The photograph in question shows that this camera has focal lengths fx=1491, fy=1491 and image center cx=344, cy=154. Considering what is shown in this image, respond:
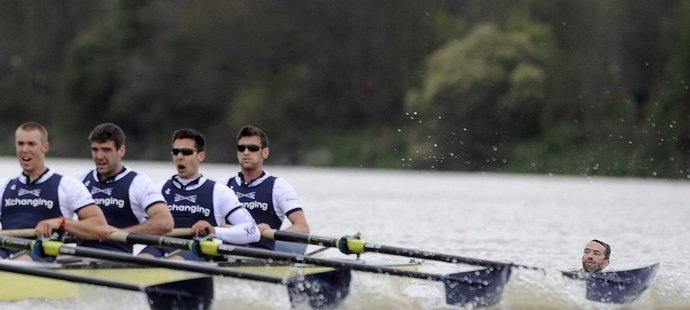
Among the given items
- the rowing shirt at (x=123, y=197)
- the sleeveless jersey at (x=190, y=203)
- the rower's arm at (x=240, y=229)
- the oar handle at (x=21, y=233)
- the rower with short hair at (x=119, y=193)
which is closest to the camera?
the oar handle at (x=21, y=233)

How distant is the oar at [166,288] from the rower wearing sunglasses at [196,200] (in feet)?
4.19

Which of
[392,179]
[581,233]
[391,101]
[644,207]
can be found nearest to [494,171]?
[392,179]

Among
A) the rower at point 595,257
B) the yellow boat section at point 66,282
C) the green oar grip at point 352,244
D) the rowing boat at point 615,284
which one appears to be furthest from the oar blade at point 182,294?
the rower at point 595,257

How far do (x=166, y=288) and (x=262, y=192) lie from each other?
2467 mm

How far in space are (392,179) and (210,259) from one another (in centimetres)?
3222

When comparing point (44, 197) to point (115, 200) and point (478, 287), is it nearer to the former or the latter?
point (115, 200)

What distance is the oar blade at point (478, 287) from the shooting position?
11.1 meters

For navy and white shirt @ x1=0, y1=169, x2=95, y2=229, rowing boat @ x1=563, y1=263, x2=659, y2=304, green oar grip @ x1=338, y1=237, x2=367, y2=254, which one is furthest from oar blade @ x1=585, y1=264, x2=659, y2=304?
navy and white shirt @ x1=0, y1=169, x2=95, y2=229

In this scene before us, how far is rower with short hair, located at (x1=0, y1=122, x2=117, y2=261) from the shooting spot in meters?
10.3

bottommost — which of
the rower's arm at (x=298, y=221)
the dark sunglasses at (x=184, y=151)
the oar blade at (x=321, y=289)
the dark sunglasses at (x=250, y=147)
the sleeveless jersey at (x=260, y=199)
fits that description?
the oar blade at (x=321, y=289)

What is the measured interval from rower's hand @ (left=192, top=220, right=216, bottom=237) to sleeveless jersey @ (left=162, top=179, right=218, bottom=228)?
316 millimetres

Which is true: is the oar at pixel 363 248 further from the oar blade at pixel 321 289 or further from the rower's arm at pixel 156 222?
the rower's arm at pixel 156 222

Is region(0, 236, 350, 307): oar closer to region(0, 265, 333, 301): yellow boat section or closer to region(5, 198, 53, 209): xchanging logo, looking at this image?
region(0, 265, 333, 301): yellow boat section

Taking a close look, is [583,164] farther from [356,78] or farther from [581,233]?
[581,233]
